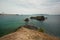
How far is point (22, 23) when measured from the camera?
1.80 meters

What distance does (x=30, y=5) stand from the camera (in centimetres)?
185

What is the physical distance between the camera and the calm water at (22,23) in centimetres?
172

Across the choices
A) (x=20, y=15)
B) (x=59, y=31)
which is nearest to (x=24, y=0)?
(x=20, y=15)

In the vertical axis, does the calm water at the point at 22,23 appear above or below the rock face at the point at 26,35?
above

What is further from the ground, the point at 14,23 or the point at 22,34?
the point at 14,23

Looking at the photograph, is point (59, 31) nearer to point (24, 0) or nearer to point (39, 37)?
point (39, 37)

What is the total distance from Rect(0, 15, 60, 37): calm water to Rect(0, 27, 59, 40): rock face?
77 mm

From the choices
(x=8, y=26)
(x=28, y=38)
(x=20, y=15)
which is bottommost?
(x=28, y=38)

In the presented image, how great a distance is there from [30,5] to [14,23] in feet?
1.45

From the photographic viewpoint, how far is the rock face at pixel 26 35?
1690 mm

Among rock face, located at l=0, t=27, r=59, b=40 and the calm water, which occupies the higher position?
the calm water

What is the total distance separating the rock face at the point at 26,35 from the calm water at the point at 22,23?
0.08 metres

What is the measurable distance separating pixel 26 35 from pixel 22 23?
0.23 meters

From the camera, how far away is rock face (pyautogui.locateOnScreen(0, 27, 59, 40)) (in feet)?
5.54
